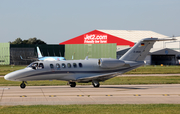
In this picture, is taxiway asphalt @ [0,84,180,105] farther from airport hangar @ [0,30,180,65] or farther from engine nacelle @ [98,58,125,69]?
airport hangar @ [0,30,180,65]

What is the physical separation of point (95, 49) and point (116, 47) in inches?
326

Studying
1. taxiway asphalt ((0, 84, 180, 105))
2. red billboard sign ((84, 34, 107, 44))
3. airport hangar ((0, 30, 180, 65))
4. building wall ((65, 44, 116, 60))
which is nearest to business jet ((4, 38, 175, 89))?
taxiway asphalt ((0, 84, 180, 105))

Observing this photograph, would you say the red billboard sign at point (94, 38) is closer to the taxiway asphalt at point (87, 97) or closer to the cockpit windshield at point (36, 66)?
the cockpit windshield at point (36, 66)

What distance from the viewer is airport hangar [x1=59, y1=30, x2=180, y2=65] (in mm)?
115062

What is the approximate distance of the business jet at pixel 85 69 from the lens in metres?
29.5

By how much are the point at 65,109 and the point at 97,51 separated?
99.4 meters

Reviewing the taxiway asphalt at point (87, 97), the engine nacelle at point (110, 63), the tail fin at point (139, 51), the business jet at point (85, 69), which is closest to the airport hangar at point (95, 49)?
the tail fin at point (139, 51)

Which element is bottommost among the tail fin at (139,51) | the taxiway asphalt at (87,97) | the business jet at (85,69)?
the taxiway asphalt at (87,97)

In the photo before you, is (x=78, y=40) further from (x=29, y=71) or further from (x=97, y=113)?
(x=97, y=113)

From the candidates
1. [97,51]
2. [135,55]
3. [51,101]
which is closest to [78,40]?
[97,51]

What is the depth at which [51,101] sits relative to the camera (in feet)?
65.0

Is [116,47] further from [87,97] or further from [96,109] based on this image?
[96,109]

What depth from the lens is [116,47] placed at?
372 ft

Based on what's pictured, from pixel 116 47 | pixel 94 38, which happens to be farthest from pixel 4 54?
pixel 116 47
